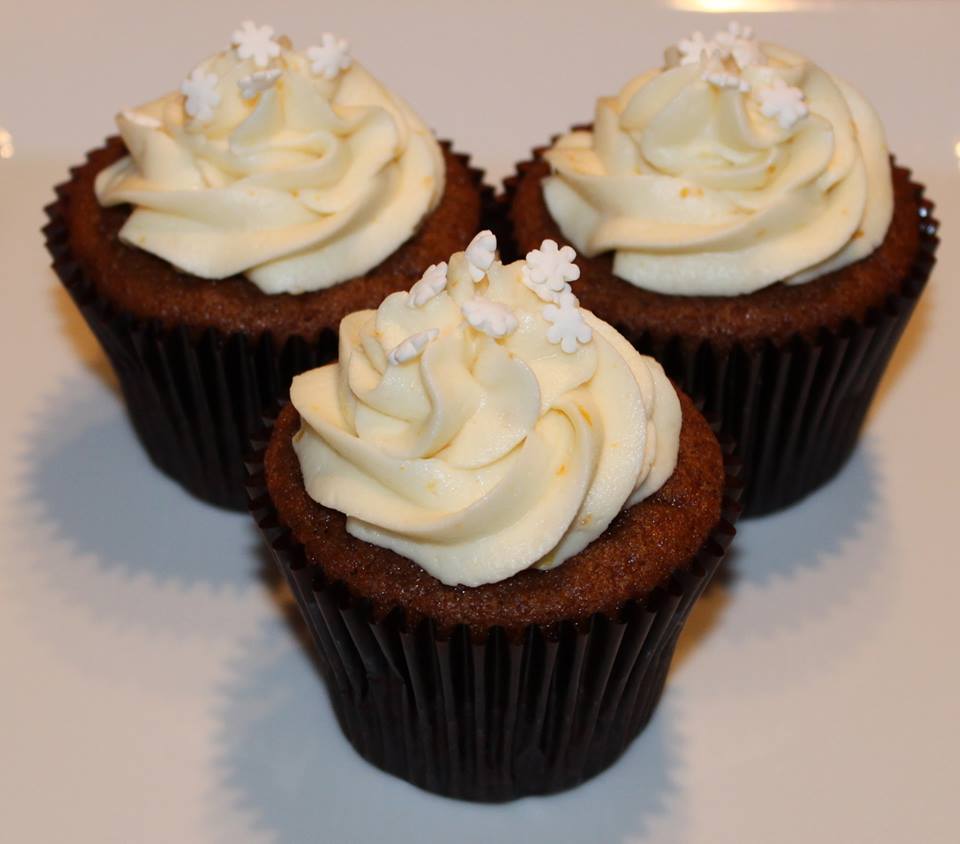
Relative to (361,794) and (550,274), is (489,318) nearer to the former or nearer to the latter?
(550,274)

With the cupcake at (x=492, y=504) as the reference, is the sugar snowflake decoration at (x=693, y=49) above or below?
above

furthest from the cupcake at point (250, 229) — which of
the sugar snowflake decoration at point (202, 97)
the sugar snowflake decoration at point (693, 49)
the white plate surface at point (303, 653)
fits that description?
the sugar snowflake decoration at point (693, 49)

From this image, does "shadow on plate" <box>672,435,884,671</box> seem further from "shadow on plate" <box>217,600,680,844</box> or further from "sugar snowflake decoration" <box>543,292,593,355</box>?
"sugar snowflake decoration" <box>543,292,593,355</box>

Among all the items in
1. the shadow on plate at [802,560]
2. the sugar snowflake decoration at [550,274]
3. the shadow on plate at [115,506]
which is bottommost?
the shadow on plate at [115,506]

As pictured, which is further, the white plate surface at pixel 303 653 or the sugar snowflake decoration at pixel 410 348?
the white plate surface at pixel 303 653

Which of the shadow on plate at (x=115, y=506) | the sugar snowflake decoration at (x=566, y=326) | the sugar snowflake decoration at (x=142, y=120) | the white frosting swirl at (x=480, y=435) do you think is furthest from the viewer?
the shadow on plate at (x=115, y=506)

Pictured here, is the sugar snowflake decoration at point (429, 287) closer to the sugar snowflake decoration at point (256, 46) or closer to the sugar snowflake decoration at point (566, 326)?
the sugar snowflake decoration at point (566, 326)

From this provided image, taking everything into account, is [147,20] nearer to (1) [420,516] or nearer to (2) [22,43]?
(2) [22,43]
